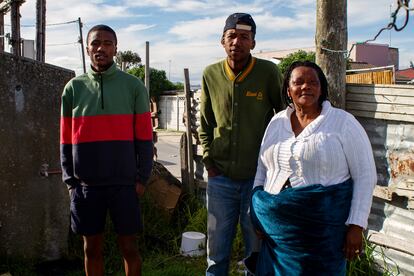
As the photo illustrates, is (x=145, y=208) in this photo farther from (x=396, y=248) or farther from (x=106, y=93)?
(x=396, y=248)

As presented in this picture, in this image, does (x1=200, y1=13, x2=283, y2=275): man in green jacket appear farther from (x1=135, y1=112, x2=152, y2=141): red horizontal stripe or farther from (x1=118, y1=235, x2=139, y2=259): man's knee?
(x1=118, y1=235, x2=139, y2=259): man's knee

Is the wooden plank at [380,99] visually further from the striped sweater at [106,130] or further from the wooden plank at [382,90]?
the striped sweater at [106,130]

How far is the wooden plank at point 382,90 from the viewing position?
11.6ft

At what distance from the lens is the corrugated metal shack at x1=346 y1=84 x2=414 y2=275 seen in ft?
11.8

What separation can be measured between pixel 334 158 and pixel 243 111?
916 mm

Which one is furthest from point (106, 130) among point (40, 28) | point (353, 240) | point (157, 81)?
point (157, 81)

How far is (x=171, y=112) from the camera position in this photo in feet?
93.0

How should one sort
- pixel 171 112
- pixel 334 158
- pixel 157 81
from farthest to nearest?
pixel 157 81 < pixel 171 112 < pixel 334 158

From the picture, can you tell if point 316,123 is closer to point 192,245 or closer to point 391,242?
point 391,242

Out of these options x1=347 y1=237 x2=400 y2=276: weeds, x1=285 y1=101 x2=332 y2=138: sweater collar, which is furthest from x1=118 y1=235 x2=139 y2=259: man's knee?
x1=347 y1=237 x2=400 y2=276: weeds

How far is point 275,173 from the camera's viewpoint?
2400 mm

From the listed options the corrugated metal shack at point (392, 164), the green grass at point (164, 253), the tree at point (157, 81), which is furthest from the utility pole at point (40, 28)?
the tree at point (157, 81)

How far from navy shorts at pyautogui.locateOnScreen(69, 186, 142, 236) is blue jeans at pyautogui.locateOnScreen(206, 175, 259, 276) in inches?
21.0

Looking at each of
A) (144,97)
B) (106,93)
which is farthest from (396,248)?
(106,93)
